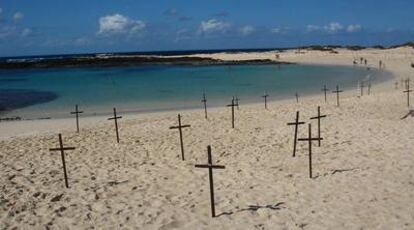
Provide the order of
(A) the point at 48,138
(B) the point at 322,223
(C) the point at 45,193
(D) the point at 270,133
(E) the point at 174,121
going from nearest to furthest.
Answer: (B) the point at 322,223 → (C) the point at 45,193 → (D) the point at 270,133 → (A) the point at 48,138 → (E) the point at 174,121

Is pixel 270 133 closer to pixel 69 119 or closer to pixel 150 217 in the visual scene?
pixel 150 217

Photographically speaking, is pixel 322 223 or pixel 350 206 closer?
pixel 322 223

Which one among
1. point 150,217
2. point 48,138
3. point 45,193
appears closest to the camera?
point 150,217

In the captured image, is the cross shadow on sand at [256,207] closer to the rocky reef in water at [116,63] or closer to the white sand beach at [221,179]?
the white sand beach at [221,179]

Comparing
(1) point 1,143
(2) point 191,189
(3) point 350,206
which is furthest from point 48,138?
(3) point 350,206

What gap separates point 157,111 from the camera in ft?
83.8

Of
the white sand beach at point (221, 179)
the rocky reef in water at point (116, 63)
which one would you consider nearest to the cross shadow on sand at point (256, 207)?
the white sand beach at point (221, 179)

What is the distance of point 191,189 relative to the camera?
10258 mm

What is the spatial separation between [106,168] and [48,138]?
583 centimetres

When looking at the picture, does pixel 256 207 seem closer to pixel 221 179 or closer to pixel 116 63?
pixel 221 179

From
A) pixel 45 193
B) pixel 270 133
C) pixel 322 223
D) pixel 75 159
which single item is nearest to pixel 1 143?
pixel 75 159

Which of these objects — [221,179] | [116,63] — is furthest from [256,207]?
[116,63]

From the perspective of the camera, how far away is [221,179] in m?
10.9

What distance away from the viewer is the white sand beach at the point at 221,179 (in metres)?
8.48
